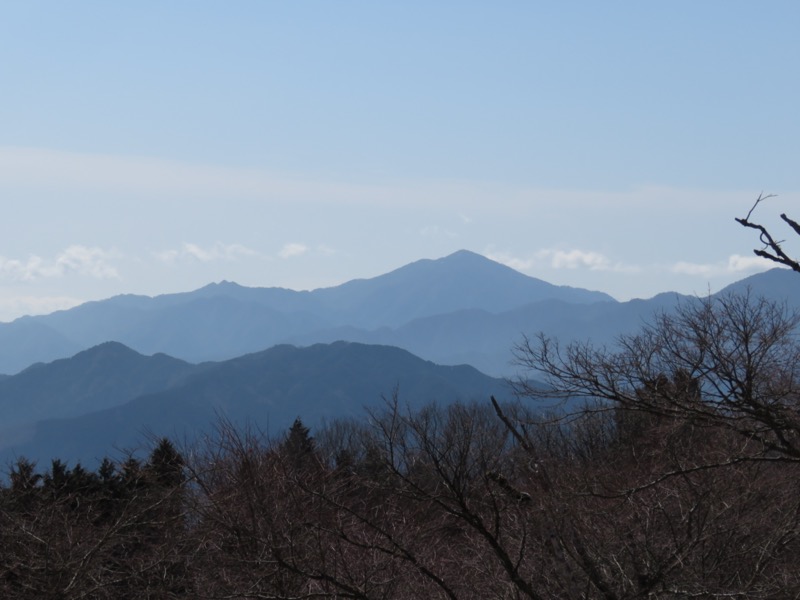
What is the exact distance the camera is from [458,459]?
11.6 metres

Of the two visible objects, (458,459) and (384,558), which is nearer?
(458,459)

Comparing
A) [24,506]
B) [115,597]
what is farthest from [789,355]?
[24,506]

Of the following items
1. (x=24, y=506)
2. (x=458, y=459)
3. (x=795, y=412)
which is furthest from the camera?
(x=24, y=506)

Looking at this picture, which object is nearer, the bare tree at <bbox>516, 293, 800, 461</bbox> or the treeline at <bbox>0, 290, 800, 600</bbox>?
the bare tree at <bbox>516, 293, 800, 461</bbox>

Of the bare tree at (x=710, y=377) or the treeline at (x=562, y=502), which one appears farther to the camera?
the treeline at (x=562, y=502)

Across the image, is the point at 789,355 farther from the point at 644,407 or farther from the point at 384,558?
the point at 384,558

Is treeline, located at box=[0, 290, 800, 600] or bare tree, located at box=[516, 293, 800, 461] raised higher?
bare tree, located at box=[516, 293, 800, 461]

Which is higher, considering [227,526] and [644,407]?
[644,407]

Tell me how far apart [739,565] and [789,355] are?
3082mm

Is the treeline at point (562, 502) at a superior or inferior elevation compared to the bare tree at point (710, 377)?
inferior

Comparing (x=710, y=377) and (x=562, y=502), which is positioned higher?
(x=710, y=377)

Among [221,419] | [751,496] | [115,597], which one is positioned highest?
[221,419]

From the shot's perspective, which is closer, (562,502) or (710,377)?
(710,377)

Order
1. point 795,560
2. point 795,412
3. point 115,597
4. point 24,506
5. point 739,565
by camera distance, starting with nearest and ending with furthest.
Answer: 1. point 795,412
2. point 739,565
3. point 795,560
4. point 115,597
5. point 24,506
